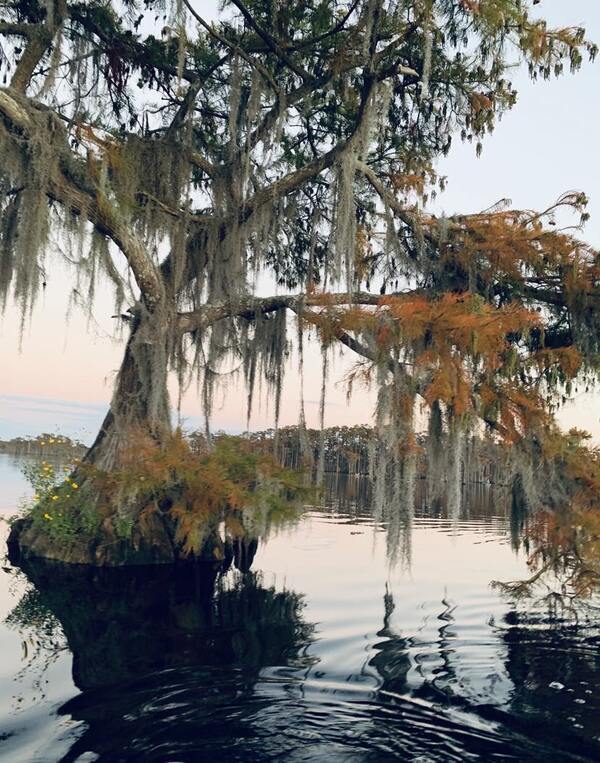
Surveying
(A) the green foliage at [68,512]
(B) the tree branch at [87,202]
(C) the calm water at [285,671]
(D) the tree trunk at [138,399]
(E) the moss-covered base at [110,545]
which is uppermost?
(B) the tree branch at [87,202]

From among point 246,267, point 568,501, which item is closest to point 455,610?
point 568,501

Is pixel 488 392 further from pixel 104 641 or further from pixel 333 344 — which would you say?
pixel 104 641

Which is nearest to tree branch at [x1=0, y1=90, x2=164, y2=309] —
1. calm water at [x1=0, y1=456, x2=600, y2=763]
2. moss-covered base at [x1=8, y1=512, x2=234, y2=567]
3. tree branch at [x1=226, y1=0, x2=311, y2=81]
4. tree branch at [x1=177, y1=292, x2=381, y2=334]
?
tree branch at [x1=177, y1=292, x2=381, y2=334]

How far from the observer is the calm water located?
202 inches

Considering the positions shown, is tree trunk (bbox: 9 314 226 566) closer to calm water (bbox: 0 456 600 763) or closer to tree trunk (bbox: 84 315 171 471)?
tree trunk (bbox: 84 315 171 471)

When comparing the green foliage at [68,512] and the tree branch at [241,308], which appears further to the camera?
the tree branch at [241,308]

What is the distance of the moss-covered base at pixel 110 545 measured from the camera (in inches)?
484

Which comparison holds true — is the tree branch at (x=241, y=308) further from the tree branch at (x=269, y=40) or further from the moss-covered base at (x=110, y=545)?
the tree branch at (x=269, y=40)

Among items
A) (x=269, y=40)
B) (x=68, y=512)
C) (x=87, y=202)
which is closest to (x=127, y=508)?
(x=68, y=512)

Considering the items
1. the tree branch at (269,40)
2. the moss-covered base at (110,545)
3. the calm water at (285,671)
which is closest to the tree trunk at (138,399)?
the moss-covered base at (110,545)

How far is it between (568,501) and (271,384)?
535 cm

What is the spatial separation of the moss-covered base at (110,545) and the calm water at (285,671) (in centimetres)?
45

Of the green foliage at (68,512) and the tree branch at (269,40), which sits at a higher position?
the tree branch at (269,40)

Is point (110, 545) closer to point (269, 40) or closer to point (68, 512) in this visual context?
point (68, 512)
